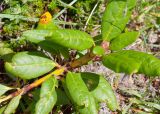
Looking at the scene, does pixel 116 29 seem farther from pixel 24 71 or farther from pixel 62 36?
pixel 24 71

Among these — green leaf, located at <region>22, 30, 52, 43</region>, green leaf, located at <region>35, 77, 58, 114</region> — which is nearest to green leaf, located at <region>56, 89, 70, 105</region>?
green leaf, located at <region>35, 77, 58, 114</region>

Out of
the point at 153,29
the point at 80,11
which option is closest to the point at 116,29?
the point at 80,11

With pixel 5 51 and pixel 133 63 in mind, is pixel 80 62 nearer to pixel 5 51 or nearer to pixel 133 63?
pixel 133 63

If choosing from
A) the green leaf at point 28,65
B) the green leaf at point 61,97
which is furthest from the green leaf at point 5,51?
the green leaf at point 61,97

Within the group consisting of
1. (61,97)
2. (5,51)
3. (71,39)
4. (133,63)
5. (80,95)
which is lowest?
(61,97)

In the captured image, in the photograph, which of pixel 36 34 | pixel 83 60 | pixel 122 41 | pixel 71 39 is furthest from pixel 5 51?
pixel 122 41

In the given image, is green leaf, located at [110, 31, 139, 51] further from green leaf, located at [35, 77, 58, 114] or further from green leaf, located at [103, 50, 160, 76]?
green leaf, located at [35, 77, 58, 114]
